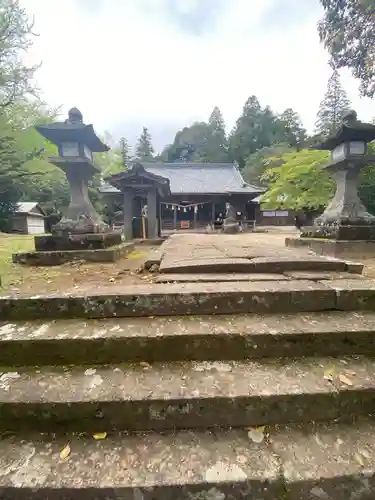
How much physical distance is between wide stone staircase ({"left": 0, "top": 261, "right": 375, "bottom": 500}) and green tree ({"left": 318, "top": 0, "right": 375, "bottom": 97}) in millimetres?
10552

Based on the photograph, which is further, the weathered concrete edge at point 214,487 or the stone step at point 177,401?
the stone step at point 177,401

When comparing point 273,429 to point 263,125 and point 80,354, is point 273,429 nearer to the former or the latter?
point 80,354

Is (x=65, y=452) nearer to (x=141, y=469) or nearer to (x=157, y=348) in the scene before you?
(x=141, y=469)

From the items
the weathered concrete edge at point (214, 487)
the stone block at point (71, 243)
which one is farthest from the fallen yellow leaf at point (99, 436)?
the stone block at point (71, 243)

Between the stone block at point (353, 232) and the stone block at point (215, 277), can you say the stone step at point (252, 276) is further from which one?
the stone block at point (353, 232)

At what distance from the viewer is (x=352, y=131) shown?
4.63 meters

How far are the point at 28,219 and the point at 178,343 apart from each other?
2294 cm

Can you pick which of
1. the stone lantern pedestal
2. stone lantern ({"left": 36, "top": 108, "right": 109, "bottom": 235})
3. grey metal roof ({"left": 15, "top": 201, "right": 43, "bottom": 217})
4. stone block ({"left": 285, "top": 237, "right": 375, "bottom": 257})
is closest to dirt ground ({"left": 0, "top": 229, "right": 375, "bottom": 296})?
the stone lantern pedestal

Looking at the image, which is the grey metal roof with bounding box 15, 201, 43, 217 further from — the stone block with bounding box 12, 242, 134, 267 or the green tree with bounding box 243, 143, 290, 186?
the green tree with bounding box 243, 143, 290, 186

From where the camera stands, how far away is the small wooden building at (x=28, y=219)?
19383mm

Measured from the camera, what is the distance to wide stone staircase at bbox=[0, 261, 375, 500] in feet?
3.15

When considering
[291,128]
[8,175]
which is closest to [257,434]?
[8,175]

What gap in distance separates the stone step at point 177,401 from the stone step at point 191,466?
6 cm

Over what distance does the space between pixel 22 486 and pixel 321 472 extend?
1.12 metres
